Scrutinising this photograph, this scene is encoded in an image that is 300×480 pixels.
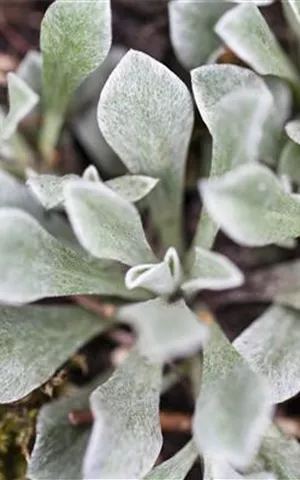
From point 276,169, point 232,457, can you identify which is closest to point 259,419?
point 232,457

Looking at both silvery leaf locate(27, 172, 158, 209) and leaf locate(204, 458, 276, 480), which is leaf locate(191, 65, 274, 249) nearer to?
silvery leaf locate(27, 172, 158, 209)

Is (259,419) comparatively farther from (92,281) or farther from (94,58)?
(94,58)

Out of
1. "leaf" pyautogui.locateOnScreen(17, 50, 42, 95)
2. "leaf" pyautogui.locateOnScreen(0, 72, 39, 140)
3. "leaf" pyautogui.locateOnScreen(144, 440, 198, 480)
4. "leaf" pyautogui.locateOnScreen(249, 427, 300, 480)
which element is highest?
"leaf" pyautogui.locateOnScreen(0, 72, 39, 140)

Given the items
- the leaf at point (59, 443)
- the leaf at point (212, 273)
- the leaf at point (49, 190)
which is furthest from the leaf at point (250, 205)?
the leaf at point (59, 443)

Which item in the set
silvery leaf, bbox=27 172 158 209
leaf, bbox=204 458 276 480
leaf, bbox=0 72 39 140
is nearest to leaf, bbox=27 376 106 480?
leaf, bbox=204 458 276 480

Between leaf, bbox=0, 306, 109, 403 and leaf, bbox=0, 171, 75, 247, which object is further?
leaf, bbox=0, 171, 75, 247

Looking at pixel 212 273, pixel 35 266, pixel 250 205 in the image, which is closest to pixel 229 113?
pixel 250 205

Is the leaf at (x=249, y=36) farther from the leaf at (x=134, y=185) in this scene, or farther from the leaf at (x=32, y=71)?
the leaf at (x=32, y=71)
